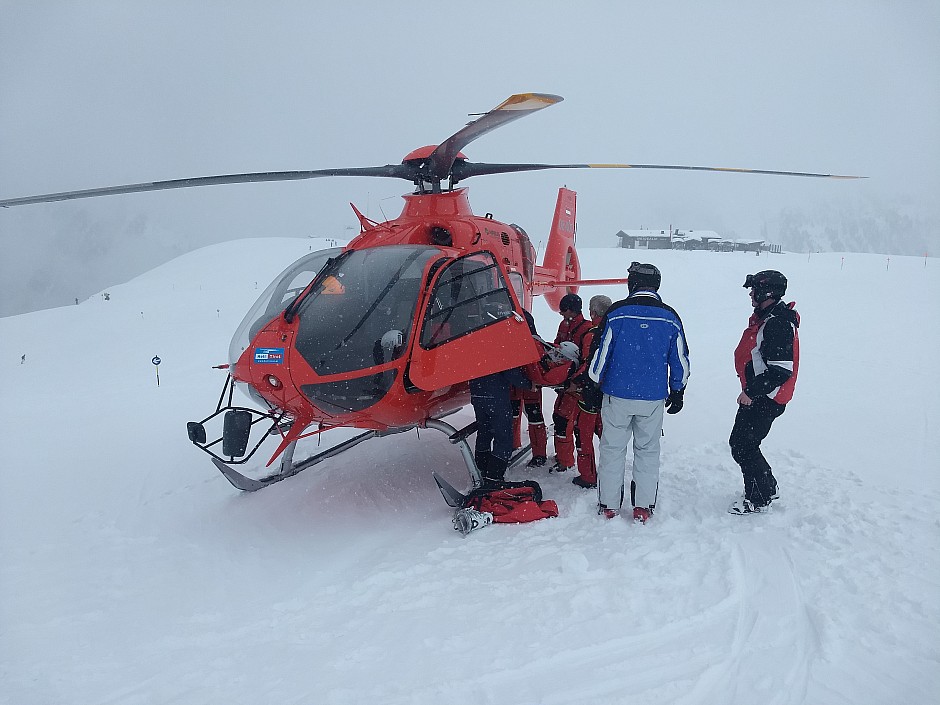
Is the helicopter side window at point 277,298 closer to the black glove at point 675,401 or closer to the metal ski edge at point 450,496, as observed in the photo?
the metal ski edge at point 450,496

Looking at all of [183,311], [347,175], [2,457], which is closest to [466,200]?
[347,175]

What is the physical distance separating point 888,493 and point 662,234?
72254 millimetres

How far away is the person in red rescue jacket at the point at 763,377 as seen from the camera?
3.76m

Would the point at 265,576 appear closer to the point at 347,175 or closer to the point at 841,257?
the point at 347,175

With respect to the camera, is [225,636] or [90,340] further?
[90,340]

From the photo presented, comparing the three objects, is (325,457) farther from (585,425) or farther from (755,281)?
(755,281)

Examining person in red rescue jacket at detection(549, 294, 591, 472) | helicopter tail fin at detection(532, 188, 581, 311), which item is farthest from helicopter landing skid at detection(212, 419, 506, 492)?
helicopter tail fin at detection(532, 188, 581, 311)

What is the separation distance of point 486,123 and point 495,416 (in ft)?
7.05

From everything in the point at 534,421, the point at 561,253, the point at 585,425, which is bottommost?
the point at 534,421

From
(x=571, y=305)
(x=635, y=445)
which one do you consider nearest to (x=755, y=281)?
(x=635, y=445)

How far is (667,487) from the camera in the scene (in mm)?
4500

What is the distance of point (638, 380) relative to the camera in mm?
3777

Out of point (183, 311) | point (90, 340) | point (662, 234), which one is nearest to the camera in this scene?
point (90, 340)

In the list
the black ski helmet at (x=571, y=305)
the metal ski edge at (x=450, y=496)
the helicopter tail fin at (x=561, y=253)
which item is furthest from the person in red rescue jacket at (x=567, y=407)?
the helicopter tail fin at (x=561, y=253)
